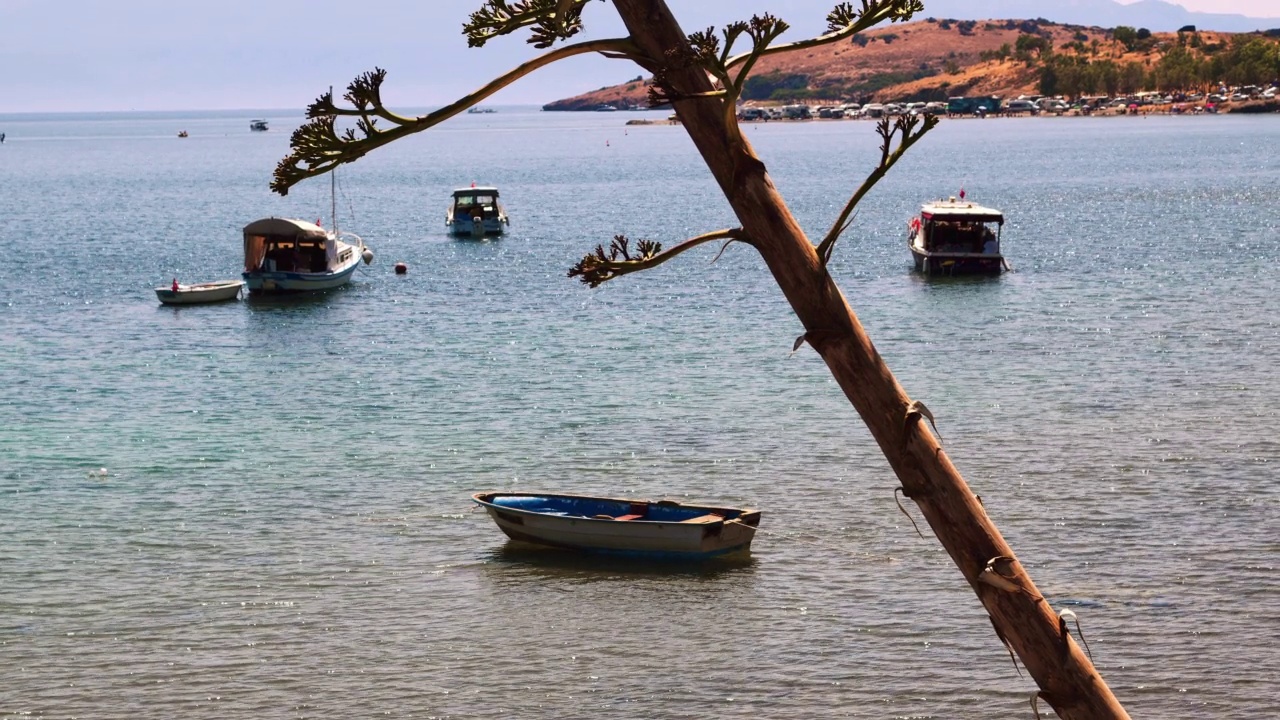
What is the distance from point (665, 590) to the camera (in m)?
24.8

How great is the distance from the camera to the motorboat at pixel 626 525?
84.1 ft

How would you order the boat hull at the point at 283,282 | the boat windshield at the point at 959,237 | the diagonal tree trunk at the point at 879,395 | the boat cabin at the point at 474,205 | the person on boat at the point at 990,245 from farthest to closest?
the boat cabin at the point at 474,205, the person on boat at the point at 990,245, the boat windshield at the point at 959,237, the boat hull at the point at 283,282, the diagonal tree trunk at the point at 879,395

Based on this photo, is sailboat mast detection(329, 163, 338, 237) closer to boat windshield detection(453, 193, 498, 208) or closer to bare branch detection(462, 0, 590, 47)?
bare branch detection(462, 0, 590, 47)

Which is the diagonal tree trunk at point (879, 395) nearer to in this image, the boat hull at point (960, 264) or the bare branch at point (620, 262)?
the bare branch at point (620, 262)

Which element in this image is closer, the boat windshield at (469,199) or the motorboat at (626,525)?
the motorboat at (626,525)

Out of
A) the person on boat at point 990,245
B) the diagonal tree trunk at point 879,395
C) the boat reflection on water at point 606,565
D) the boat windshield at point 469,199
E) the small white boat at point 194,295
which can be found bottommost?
the boat reflection on water at point 606,565

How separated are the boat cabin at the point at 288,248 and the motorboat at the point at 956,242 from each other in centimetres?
2597

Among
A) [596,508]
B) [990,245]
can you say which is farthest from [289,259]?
[596,508]

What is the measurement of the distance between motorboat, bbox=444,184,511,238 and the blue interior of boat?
67.3m

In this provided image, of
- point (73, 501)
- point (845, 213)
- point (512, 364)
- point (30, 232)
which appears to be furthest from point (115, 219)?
point (845, 213)

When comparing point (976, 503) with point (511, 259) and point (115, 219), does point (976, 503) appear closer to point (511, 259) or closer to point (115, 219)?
point (511, 259)

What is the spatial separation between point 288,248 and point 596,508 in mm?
42528

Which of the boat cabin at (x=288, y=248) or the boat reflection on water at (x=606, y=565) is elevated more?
the boat cabin at (x=288, y=248)

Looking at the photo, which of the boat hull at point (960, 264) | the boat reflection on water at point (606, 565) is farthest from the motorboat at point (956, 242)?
the boat reflection on water at point (606, 565)
